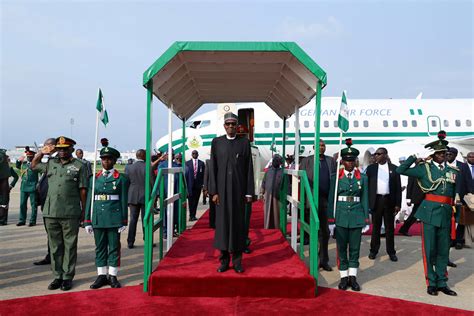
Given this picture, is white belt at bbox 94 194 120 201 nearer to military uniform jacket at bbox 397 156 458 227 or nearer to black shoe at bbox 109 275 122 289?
black shoe at bbox 109 275 122 289

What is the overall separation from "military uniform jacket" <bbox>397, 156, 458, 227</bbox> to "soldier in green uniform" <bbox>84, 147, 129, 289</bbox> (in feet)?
12.4

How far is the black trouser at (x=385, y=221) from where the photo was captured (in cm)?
730

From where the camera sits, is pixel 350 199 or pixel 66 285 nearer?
pixel 66 285

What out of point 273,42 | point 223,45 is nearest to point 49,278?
point 223,45

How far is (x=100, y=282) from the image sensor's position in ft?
17.7

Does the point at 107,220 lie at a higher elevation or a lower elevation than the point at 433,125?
lower

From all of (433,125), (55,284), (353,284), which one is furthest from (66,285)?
(433,125)

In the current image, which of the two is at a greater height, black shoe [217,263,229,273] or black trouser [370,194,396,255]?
black trouser [370,194,396,255]

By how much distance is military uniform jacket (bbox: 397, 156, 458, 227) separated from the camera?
5.37 meters

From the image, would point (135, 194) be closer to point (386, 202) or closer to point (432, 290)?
point (386, 202)

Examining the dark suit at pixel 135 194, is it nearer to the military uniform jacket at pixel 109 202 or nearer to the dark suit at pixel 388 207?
Result: the military uniform jacket at pixel 109 202

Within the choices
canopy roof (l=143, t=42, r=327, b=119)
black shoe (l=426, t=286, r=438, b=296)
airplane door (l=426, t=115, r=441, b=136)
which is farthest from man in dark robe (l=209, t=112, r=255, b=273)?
airplane door (l=426, t=115, r=441, b=136)

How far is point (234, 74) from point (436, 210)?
11.8 feet

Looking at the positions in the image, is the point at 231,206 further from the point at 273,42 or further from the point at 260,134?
the point at 260,134
